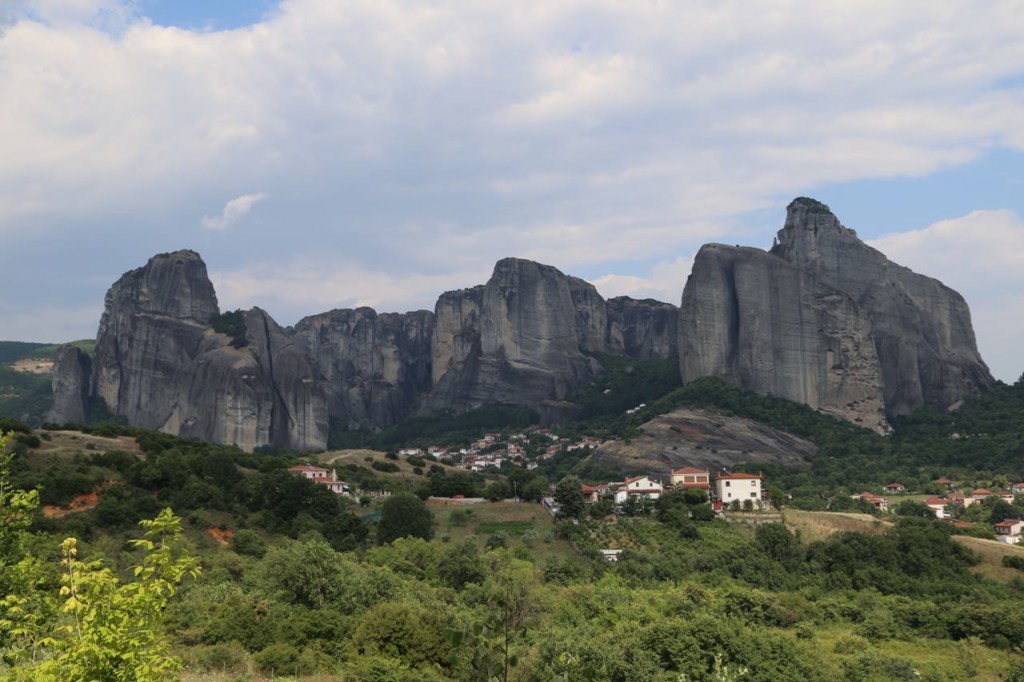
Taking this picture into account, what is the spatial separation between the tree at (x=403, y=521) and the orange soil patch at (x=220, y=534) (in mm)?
8848

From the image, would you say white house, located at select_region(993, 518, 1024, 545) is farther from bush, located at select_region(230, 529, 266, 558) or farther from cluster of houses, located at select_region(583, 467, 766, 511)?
bush, located at select_region(230, 529, 266, 558)

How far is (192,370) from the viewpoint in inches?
5285

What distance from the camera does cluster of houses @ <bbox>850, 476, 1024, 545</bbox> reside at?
65.7 meters

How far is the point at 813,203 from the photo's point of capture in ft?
445

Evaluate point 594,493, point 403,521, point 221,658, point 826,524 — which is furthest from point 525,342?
point 221,658

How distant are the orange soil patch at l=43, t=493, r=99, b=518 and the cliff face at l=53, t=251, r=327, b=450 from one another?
71.8 m

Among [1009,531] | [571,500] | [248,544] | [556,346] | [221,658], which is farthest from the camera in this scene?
[556,346]

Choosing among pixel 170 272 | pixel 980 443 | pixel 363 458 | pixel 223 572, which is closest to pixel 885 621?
pixel 223 572

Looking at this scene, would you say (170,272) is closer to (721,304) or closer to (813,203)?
(721,304)

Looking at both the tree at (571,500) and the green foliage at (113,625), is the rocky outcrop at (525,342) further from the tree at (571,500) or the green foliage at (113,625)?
the green foliage at (113,625)

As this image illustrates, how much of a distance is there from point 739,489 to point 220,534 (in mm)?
39255

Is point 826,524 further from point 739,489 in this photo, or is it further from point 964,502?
Result: point 964,502

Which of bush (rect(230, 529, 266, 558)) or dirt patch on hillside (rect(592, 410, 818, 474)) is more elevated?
dirt patch on hillside (rect(592, 410, 818, 474))

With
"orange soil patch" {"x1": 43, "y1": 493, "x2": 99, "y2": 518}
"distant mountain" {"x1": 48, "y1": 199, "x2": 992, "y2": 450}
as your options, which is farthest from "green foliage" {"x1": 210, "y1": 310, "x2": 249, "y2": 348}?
"orange soil patch" {"x1": 43, "y1": 493, "x2": 99, "y2": 518}
